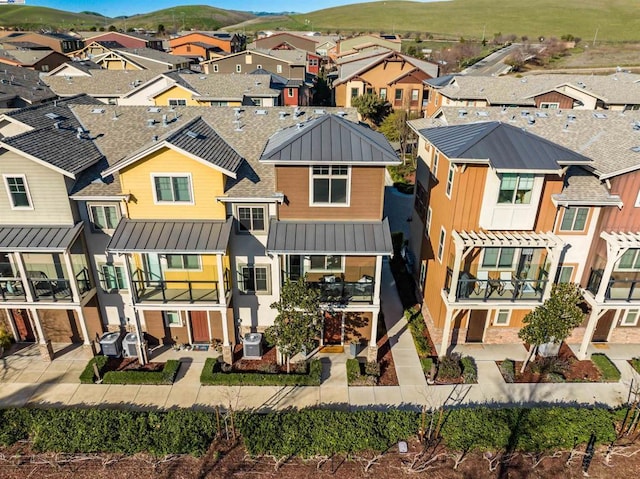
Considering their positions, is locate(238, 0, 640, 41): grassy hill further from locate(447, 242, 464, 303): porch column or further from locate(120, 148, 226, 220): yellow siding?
locate(120, 148, 226, 220): yellow siding

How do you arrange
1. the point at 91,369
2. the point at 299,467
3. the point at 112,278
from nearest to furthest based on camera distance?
the point at 299,467, the point at 91,369, the point at 112,278

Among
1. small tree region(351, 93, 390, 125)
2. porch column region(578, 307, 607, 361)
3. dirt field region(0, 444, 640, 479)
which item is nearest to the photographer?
dirt field region(0, 444, 640, 479)

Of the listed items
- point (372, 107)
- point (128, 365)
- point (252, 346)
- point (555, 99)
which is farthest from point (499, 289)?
point (372, 107)

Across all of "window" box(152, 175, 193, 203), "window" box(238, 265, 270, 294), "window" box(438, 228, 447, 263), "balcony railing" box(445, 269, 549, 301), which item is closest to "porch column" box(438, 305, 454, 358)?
"balcony railing" box(445, 269, 549, 301)

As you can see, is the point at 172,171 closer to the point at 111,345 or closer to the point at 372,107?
the point at 111,345

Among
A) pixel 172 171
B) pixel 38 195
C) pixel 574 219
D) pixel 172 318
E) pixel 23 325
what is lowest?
pixel 23 325

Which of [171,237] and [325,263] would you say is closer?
[171,237]

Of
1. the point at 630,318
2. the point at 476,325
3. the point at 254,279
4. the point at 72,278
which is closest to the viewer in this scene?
the point at 72,278

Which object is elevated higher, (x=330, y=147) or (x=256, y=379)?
(x=330, y=147)
